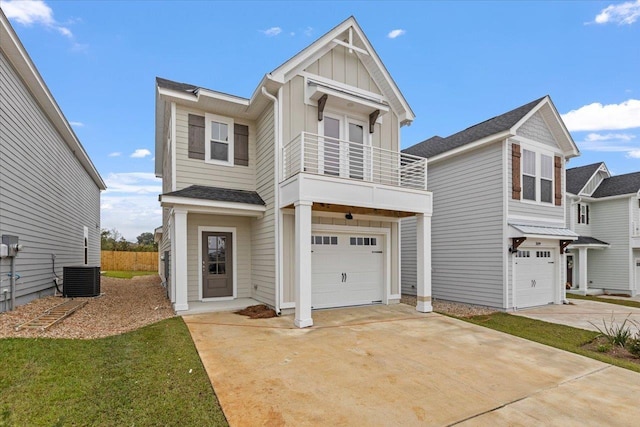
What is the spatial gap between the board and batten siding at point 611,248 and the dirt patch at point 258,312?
19823mm

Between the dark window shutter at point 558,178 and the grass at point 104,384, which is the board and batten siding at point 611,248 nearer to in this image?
the dark window shutter at point 558,178

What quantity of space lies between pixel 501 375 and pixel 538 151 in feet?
32.7

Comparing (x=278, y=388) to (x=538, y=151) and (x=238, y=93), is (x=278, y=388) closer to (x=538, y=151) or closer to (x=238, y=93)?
(x=238, y=93)

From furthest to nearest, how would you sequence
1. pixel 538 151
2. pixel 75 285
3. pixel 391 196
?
1. pixel 538 151
2. pixel 75 285
3. pixel 391 196

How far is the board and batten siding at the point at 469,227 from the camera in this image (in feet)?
35.0

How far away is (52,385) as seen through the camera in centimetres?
372

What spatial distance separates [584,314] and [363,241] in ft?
24.6

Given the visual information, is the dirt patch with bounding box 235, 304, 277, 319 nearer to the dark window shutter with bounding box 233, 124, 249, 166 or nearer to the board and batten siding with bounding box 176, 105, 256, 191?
the board and batten siding with bounding box 176, 105, 256, 191

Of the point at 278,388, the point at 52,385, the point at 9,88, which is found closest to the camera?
the point at 52,385

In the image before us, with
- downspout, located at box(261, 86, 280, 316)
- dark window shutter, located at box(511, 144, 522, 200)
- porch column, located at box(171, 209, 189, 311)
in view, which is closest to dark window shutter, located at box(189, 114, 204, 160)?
porch column, located at box(171, 209, 189, 311)

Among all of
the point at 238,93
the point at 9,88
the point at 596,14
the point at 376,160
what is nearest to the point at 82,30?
the point at 9,88

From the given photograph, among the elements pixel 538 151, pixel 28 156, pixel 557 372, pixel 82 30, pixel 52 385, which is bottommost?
pixel 557 372

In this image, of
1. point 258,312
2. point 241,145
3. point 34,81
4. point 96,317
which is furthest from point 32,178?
point 258,312

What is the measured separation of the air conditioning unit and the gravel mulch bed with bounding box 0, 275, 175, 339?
320mm
